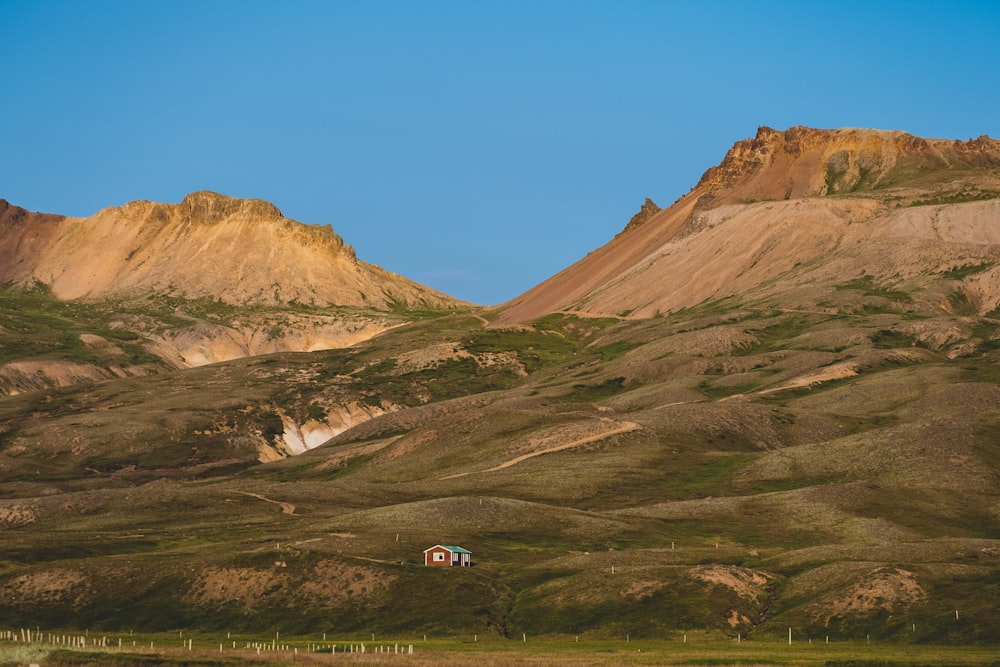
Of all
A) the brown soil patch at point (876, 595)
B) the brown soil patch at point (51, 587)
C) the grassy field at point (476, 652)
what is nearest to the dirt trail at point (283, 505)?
the brown soil patch at point (51, 587)

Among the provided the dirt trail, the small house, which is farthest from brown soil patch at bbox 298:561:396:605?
the dirt trail

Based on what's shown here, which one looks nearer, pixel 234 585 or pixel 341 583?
pixel 341 583

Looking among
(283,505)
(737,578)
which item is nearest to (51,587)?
(737,578)

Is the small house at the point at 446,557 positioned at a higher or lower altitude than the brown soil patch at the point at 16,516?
lower

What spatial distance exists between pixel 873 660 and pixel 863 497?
85893mm

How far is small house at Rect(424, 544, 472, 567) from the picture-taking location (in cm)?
13425

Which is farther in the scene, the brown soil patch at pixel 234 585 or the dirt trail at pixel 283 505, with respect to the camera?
the dirt trail at pixel 283 505

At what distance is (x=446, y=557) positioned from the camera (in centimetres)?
13450

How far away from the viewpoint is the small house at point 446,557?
13425cm

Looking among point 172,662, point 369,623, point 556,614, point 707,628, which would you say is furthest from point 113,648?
point 707,628

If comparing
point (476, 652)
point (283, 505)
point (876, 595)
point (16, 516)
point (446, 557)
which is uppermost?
point (283, 505)

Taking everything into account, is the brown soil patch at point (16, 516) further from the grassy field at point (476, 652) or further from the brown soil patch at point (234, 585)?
the grassy field at point (476, 652)

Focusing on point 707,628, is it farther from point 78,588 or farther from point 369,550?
point 78,588

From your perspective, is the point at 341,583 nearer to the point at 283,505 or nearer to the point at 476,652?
the point at 476,652
